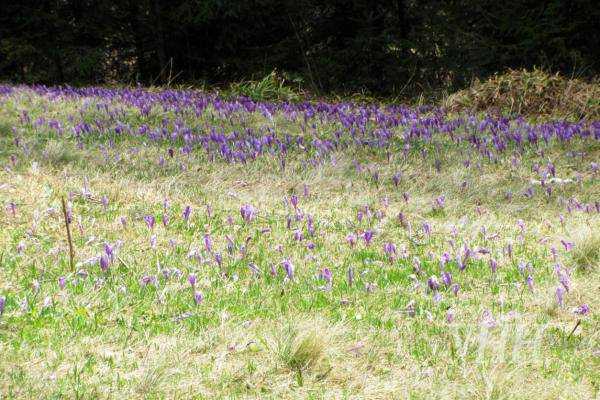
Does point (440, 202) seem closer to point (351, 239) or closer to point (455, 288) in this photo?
point (351, 239)

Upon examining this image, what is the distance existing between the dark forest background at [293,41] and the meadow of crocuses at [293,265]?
27.1 ft

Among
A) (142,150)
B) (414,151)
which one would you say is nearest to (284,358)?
(142,150)

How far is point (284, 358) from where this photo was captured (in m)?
3.25

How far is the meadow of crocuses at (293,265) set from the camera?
10.4 feet

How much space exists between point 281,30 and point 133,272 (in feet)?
51.1

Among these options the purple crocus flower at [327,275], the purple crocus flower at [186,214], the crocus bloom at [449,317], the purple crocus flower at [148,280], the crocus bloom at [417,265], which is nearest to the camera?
the crocus bloom at [449,317]

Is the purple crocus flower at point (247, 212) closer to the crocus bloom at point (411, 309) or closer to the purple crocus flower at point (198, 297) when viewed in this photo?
the purple crocus flower at point (198, 297)

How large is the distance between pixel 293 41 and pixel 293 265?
14657 mm

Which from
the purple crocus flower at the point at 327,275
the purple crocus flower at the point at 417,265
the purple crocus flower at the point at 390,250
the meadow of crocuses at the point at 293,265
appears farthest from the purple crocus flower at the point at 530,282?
the purple crocus flower at the point at 327,275

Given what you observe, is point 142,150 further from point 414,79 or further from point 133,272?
point 414,79

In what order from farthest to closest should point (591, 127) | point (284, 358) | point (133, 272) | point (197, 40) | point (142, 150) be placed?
point (197, 40) < point (591, 127) < point (142, 150) < point (133, 272) < point (284, 358)

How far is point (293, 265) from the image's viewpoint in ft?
15.4

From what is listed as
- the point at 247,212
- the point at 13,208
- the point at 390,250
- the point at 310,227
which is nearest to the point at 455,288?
the point at 390,250

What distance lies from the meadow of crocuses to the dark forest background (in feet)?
27.1
